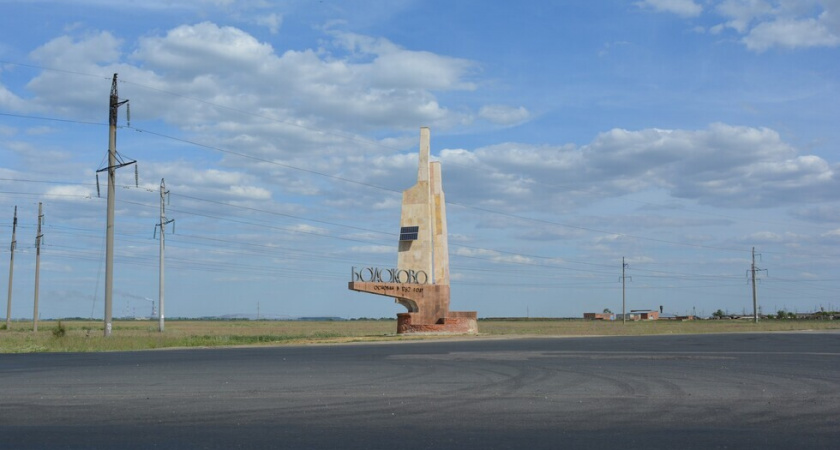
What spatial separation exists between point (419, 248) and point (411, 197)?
3.56 m

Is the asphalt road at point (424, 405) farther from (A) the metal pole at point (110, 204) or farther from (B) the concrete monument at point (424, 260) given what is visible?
(B) the concrete monument at point (424, 260)

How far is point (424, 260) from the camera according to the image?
59031 mm

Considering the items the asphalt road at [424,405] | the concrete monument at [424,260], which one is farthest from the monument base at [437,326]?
the asphalt road at [424,405]

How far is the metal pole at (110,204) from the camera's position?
42.9 m

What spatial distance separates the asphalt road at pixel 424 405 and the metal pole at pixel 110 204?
1678cm

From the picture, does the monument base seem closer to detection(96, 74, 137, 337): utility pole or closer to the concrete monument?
the concrete monument

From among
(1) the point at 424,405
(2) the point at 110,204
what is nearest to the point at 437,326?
(2) the point at 110,204

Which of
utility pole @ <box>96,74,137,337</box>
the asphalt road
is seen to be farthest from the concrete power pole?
the asphalt road

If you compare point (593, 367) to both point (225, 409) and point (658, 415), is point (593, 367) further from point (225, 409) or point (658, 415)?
point (225, 409)

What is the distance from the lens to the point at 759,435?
468 inches

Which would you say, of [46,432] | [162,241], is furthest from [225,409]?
[162,241]

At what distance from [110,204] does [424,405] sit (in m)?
33.0

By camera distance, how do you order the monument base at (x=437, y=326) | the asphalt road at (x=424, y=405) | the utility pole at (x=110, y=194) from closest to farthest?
the asphalt road at (x=424, y=405) → the utility pole at (x=110, y=194) → the monument base at (x=437, y=326)

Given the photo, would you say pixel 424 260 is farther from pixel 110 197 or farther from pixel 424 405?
pixel 424 405
